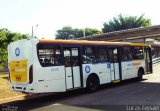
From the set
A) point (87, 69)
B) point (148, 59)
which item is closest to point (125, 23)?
point (148, 59)

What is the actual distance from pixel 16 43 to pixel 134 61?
30.0 ft

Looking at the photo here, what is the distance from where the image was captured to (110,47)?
17.3 m

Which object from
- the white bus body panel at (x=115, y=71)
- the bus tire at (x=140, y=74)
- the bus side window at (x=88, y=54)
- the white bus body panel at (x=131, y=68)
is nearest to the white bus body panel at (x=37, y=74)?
the bus side window at (x=88, y=54)

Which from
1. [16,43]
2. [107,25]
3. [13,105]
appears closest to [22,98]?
[13,105]

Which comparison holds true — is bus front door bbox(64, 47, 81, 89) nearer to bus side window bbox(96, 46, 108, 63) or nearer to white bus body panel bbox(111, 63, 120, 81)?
bus side window bbox(96, 46, 108, 63)

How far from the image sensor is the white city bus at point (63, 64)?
12688 mm

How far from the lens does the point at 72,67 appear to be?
14367 mm

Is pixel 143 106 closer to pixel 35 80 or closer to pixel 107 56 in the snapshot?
pixel 35 80

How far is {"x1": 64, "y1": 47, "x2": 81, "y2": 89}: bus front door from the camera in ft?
46.1

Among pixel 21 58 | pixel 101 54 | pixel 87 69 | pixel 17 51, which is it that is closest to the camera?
pixel 21 58

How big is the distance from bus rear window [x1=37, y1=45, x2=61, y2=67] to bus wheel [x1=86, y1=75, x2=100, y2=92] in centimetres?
261

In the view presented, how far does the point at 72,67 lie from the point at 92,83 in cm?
205

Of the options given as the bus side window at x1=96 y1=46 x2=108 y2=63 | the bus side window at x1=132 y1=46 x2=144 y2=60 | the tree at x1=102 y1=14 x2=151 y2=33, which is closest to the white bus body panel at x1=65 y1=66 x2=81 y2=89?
the bus side window at x1=96 y1=46 x2=108 y2=63

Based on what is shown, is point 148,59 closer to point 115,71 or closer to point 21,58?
point 115,71
